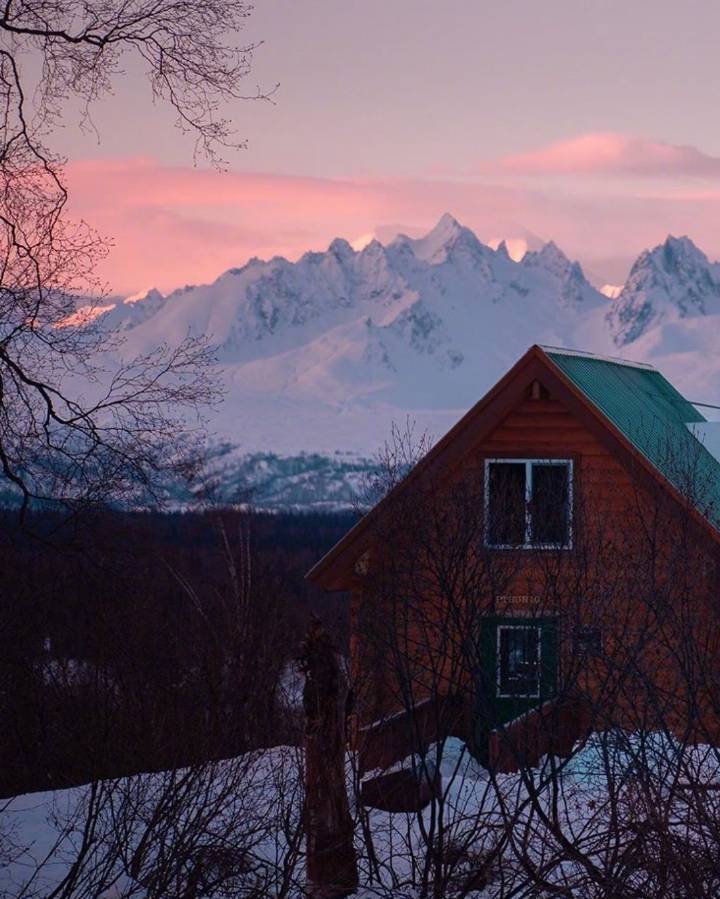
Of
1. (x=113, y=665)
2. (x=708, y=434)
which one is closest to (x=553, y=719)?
(x=113, y=665)

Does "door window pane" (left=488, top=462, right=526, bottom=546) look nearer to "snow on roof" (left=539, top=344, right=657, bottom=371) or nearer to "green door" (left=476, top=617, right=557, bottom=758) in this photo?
"green door" (left=476, top=617, right=557, bottom=758)

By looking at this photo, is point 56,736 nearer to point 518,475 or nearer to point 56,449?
point 518,475

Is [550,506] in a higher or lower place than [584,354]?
lower

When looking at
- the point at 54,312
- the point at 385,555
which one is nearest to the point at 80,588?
the point at 54,312

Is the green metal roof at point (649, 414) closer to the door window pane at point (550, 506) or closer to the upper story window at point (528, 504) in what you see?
the door window pane at point (550, 506)

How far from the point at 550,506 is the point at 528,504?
1884 mm

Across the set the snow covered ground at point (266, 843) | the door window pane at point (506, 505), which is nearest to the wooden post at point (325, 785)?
the snow covered ground at point (266, 843)

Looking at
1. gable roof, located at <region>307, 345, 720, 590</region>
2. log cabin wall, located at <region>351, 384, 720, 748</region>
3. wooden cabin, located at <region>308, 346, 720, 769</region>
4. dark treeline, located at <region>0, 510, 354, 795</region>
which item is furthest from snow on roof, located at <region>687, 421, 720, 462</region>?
dark treeline, located at <region>0, 510, 354, 795</region>

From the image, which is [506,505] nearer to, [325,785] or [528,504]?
[528,504]

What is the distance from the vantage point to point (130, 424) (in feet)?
46.0

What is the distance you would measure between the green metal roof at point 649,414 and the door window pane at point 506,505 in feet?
5.17

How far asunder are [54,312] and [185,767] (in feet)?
12.4

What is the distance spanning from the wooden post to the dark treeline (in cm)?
60

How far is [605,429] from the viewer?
77.7 ft
